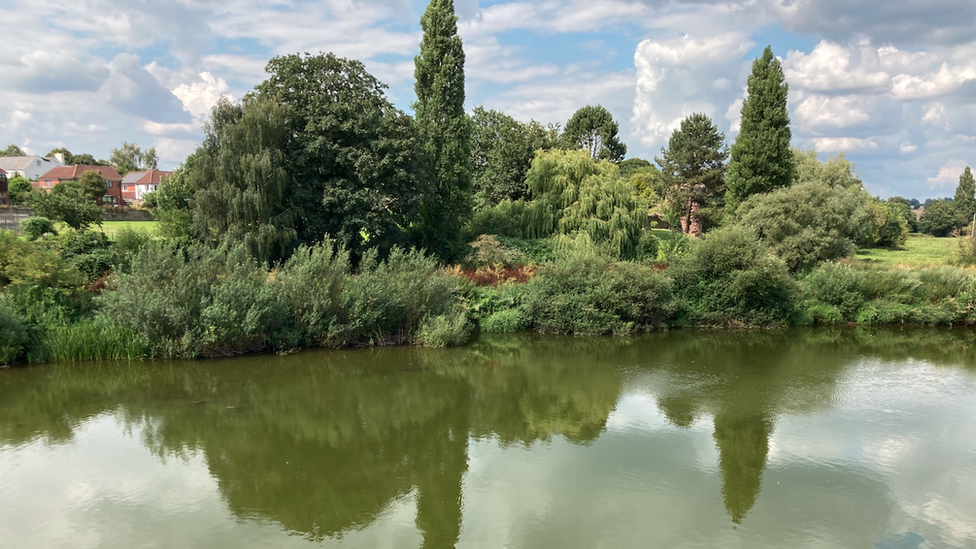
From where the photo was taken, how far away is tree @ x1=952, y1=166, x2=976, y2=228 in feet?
219

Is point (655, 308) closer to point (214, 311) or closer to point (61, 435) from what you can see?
point (214, 311)

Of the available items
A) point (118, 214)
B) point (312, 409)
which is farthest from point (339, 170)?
point (118, 214)

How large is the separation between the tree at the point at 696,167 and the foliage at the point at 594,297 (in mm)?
21180

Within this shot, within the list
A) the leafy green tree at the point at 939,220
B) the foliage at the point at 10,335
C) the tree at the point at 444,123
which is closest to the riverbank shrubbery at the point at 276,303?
the foliage at the point at 10,335

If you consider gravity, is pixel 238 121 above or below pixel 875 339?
above

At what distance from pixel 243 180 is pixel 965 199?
8546 centimetres

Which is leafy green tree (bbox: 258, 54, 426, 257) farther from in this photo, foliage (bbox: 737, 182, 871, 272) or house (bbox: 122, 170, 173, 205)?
house (bbox: 122, 170, 173, 205)

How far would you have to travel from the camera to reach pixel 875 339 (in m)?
18.7

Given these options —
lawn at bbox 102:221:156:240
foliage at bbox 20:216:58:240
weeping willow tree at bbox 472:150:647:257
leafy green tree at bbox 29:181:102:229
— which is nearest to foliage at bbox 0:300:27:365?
lawn at bbox 102:221:156:240

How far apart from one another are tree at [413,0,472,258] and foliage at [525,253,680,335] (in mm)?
5458

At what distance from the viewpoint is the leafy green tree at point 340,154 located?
19.5 metres

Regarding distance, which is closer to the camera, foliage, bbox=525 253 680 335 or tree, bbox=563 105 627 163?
foliage, bbox=525 253 680 335

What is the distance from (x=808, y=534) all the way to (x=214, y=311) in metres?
12.8

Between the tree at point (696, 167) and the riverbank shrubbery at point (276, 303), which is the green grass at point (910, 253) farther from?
the riverbank shrubbery at point (276, 303)
